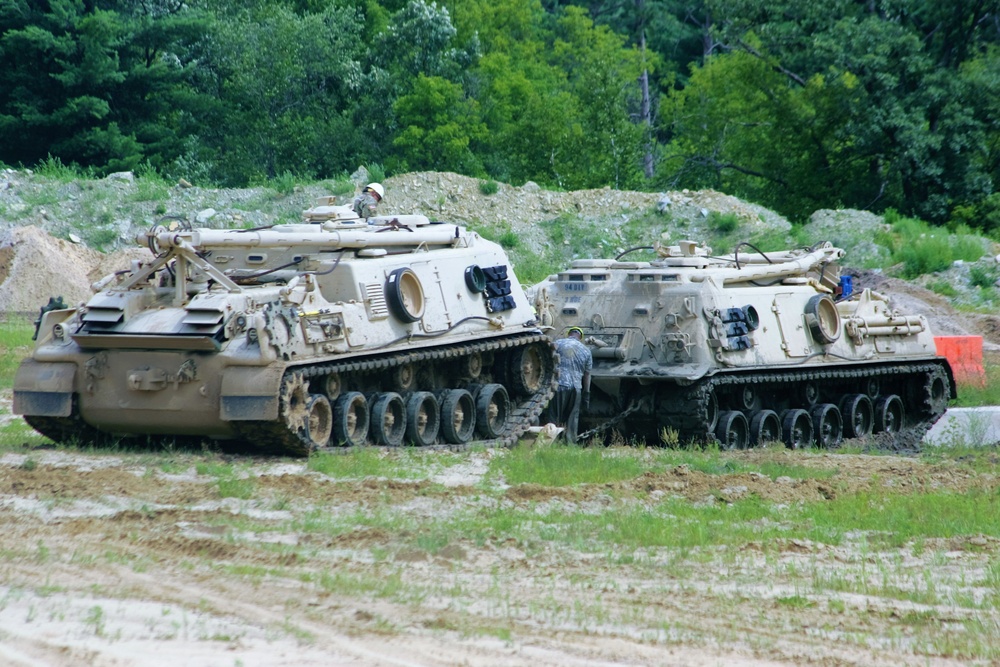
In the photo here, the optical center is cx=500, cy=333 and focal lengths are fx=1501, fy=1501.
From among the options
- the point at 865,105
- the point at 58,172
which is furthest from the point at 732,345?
the point at 58,172

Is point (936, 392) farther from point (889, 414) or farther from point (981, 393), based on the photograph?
point (981, 393)

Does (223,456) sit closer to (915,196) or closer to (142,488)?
(142,488)

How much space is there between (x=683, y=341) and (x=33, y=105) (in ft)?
86.6

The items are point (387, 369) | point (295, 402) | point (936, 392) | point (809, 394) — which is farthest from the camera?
point (936, 392)

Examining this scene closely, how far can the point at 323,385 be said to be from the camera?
47.3ft

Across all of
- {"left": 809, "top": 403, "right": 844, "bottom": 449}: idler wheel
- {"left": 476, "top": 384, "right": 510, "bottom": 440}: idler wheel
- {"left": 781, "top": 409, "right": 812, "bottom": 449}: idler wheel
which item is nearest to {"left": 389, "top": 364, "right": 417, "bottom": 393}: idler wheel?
{"left": 476, "top": 384, "right": 510, "bottom": 440}: idler wheel

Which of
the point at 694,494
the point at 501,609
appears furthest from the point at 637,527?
the point at 501,609

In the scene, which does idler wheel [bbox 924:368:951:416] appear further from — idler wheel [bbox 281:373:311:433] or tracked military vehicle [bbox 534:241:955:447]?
idler wheel [bbox 281:373:311:433]

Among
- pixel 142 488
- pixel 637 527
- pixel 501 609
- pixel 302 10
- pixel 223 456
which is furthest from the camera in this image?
pixel 302 10

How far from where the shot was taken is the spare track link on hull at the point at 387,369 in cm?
1350

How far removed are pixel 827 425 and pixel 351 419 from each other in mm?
7519

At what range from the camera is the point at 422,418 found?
51.1ft

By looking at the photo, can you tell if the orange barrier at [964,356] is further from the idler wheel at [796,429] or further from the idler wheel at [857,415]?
the idler wheel at [796,429]

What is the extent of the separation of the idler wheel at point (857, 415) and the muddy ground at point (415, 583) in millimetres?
7273
